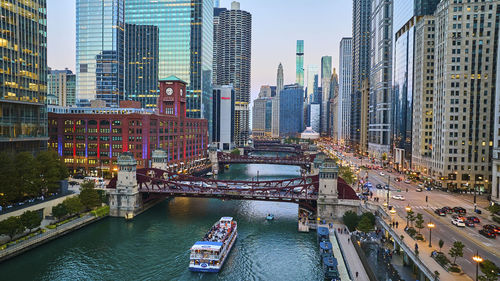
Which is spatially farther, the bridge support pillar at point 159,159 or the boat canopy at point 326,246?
the bridge support pillar at point 159,159

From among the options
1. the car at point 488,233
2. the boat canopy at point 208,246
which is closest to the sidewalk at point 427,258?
the car at point 488,233

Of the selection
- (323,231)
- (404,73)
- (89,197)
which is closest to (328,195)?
(323,231)

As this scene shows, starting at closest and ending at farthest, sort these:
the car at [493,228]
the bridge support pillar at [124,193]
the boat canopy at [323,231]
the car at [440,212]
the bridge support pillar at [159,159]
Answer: the car at [493,228] → the boat canopy at [323,231] → the car at [440,212] → the bridge support pillar at [124,193] → the bridge support pillar at [159,159]

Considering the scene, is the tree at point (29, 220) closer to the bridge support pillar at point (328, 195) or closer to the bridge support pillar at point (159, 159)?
the bridge support pillar at point (159, 159)

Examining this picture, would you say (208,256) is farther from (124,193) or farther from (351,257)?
(124,193)

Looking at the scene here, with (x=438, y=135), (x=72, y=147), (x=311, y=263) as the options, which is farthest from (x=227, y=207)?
(x=438, y=135)
